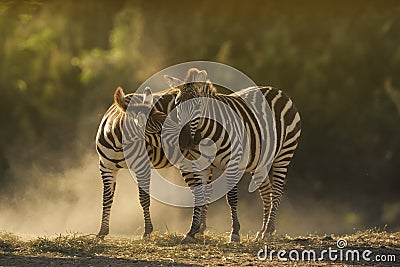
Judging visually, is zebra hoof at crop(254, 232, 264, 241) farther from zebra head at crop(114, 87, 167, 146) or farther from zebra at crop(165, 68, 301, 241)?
zebra head at crop(114, 87, 167, 146)

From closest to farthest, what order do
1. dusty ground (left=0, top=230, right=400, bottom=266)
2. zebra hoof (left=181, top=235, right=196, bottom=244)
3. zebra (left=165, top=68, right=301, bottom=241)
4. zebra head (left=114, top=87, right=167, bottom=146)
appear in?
1. dusty ground (left=0, top=230, right=400, bottom=266)
2. zebra (left=165, top=68, right=301, bottom=241)
3. zebra hoof (left=181, top=235, right=196, bottom=244)
4. zebra head (left=114, top=87, right=167, bottom=146)

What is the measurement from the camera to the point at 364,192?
13.1 meters

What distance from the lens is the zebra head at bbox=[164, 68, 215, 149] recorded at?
7664 mm

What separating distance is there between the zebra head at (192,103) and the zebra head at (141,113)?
36cm

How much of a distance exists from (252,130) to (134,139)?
1.26 m

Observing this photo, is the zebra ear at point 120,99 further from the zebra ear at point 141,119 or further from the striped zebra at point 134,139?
the zebra ear at point 141,119

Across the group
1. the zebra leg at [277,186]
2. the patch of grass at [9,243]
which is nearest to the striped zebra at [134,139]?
the patch of grass at [9,243]

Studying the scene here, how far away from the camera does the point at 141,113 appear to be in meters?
8.09

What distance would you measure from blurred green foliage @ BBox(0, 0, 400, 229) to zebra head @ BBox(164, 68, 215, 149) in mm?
5487

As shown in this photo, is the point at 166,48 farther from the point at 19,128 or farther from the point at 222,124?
the point at 222,124

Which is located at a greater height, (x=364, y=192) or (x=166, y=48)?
(x=166, y=48)

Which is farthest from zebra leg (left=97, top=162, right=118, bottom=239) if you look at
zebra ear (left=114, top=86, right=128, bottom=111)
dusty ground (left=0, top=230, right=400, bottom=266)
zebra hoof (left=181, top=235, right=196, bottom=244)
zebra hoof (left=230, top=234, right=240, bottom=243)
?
zebra hoof (left=230, top=234, right=240, bottom=243)

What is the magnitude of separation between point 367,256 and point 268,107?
7.87 feet

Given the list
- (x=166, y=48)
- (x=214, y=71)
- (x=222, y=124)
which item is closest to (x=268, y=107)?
(x=222, y=124)
